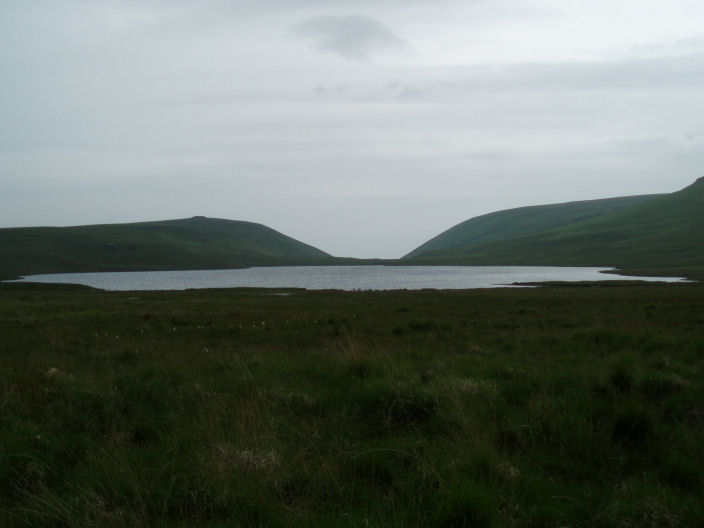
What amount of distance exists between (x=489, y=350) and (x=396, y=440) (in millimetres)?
6804

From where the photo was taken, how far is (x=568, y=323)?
63.9 ft

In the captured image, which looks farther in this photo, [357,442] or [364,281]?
[364,281]

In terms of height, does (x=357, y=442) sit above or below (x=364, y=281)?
above

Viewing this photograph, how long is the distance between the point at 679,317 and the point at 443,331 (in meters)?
9.76

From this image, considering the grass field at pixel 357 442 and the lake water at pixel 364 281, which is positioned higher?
the grass field at pixel 357 442

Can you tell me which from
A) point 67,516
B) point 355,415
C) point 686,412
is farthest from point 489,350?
point 67,516

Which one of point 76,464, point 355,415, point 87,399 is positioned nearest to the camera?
point 76,464

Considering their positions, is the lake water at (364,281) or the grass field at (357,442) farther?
the lake water at (364,281)

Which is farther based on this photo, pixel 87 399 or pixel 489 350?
pixel 489 350

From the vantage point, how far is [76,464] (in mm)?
5336

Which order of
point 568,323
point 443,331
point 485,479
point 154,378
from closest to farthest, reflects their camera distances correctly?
point 485,479 < point 154,378 < point 443,331 < point 568,323

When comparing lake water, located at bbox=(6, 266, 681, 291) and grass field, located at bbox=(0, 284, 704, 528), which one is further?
lake water, located at bbox=(6, 266, 681, 291)

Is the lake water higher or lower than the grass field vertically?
lower

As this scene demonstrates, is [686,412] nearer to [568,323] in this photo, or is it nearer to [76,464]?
[76,464]
